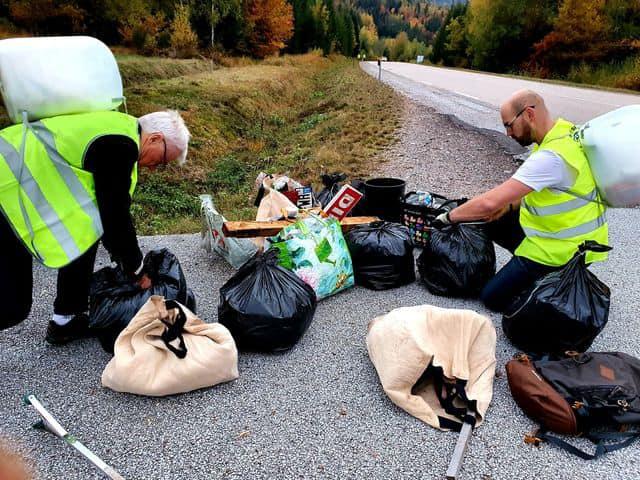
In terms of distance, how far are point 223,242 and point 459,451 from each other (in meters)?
2.30

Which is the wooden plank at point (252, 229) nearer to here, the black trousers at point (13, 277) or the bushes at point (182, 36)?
the black trousers at point (13, 277)

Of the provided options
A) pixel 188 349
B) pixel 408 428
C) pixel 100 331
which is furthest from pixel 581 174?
pixel 100 331

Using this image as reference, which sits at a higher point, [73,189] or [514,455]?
[73,189]

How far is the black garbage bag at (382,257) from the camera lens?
3.31m

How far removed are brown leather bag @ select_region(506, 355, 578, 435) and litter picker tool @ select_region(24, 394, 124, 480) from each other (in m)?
1.76

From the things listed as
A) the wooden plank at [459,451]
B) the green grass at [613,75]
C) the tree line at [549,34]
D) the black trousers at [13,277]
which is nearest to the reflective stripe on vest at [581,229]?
the wooden plank at [459,451]

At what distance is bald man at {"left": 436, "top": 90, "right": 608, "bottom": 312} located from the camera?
8.34 feet

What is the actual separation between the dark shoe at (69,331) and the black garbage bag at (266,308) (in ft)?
2.66

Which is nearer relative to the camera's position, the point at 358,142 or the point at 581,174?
the point at 581,174

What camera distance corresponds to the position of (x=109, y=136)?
6.55 ft

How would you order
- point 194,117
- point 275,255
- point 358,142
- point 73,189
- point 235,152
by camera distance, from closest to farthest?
1. point 73,189
2. point 275,255
3. point 358,142
4. point 235,152
5. point 194,117

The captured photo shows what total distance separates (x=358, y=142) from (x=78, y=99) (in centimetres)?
660

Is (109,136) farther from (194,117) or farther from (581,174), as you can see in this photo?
(194,117)

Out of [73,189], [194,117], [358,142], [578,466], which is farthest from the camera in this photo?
[194,117]
